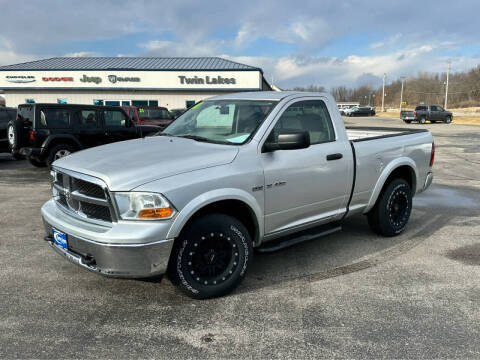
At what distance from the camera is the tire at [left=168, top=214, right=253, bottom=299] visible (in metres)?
3.34

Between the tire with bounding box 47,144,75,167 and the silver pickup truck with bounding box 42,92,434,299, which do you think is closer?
the silver pickup truck with bounding box 42,92,434,299

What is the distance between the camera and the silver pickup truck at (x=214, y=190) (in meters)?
3.13

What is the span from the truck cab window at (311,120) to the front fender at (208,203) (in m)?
0.93

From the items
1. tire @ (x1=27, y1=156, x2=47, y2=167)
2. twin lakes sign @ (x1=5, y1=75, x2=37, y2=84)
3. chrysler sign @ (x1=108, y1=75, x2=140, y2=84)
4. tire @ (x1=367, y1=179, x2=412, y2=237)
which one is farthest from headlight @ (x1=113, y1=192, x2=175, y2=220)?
twin lakes sign @ (x1=5, y1=75, x2=37, y2=84)

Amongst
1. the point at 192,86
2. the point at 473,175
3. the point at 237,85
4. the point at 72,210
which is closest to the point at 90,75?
the point at 192,86

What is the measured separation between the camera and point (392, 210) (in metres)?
5.40

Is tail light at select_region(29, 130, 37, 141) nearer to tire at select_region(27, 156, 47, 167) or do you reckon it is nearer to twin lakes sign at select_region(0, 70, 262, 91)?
tire at select_region(27, 156, 47, 167)

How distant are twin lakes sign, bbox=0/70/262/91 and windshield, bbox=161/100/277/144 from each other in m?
31.2

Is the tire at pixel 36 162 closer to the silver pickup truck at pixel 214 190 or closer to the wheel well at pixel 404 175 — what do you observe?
the silver pickup truck at pixel 214 190

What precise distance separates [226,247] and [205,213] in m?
0.36

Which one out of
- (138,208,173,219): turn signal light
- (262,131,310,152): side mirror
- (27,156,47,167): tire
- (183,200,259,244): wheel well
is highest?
(262,131,310,152): side mirror

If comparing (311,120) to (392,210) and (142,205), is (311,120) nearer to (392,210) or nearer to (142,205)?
(392,210)

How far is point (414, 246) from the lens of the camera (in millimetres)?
5113

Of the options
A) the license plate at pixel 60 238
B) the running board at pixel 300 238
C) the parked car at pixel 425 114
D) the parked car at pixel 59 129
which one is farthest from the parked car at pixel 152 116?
the parked car at pixel 425 114
